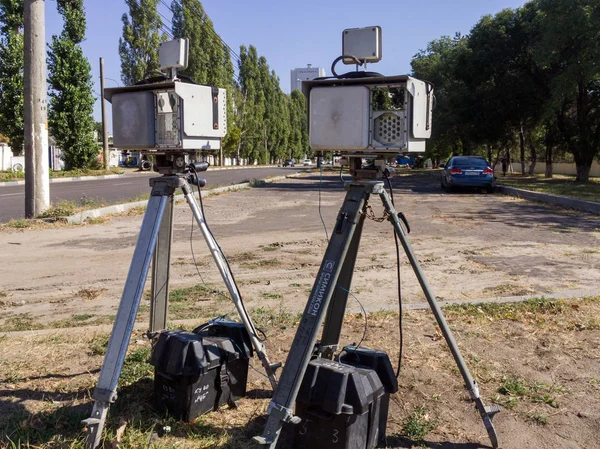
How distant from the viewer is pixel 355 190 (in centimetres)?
255

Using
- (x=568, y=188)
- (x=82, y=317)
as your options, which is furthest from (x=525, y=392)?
(x=568, y=188)

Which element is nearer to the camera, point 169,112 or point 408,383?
point 169,112

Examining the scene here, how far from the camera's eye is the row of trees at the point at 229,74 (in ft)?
153

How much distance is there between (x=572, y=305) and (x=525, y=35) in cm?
2634

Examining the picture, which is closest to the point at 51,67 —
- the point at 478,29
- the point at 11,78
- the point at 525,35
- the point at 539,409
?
the point at 11,78

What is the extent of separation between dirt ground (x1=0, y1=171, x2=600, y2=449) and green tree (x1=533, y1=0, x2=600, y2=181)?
13236 millimetres

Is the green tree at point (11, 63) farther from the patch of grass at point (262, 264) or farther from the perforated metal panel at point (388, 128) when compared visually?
the perforated metal panel at point (388, 128)

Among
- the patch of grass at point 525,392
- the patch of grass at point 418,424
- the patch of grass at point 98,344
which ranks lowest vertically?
the patch of grass at point 418,424

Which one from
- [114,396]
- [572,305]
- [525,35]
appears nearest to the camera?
[114,396]

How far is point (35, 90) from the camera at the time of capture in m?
10.7

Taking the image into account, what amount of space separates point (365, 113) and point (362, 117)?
24 mm

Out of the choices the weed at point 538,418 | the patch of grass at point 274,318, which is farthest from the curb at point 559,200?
the weed at point 538,418

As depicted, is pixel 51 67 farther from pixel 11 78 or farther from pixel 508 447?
pixel 508 447

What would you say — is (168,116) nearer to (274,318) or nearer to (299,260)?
(274,318)
